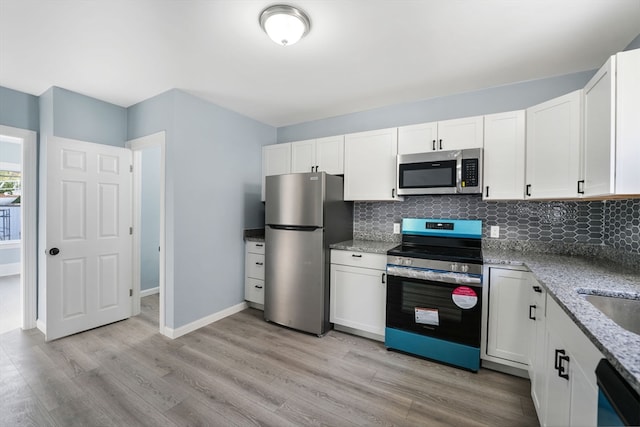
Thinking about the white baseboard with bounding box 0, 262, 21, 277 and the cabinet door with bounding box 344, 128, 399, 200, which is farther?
the white baseboard with bounding box 0, 262, 21, 277

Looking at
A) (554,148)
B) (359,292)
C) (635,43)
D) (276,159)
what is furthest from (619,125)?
(276,159)

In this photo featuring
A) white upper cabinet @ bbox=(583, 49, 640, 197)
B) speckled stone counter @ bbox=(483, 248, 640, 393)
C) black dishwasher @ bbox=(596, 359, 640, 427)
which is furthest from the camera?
white upper cabinet @ bbox=(583, 49, 640, 197)

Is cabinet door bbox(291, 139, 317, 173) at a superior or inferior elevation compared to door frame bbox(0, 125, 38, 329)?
superior

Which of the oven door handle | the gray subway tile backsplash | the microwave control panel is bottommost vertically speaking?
the oven door handle

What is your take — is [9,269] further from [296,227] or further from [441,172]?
[441,172]

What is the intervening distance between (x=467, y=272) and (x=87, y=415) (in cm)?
281

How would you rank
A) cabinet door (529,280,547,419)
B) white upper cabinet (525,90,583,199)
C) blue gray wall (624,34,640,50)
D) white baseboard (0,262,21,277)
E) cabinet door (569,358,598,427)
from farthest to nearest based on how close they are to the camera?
white baseboard (0,262,21,277)
white upper cabinet (525,90,583,199)
blue gray wall (624,34,640,50)
cabinet door (529,280,547,419)
cabinet door (569,358,598,427)

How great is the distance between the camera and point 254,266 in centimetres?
351

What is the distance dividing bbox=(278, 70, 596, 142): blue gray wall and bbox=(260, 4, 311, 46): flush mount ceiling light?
1.68 meters

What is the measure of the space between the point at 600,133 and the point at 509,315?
1.38m

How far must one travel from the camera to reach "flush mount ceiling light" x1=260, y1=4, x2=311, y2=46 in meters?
1.64

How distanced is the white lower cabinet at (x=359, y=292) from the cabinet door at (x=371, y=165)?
0.69 meters

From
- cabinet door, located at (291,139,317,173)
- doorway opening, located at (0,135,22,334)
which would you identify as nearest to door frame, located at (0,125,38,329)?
doorway opening, located at (0,135,22,334)

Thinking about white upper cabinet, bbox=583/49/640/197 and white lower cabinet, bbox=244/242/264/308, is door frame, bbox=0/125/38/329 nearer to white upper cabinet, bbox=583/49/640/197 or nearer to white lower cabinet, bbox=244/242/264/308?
white lower cabinet, bbox=244/242/264/308
